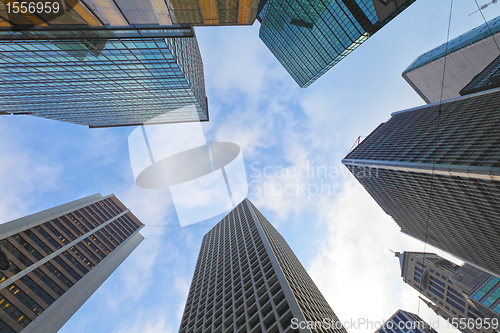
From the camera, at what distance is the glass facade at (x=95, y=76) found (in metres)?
21.4

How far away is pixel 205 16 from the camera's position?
38.8 feet

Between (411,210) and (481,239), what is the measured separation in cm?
1895

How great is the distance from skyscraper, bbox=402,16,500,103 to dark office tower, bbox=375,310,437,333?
112m

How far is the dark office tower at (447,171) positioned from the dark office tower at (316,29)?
1341 inches

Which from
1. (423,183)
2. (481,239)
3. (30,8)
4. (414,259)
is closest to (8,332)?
(30,8)

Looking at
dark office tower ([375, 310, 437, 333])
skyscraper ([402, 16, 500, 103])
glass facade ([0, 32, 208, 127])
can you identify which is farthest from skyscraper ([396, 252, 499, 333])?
glass facade ([0, 32, 208, 127])

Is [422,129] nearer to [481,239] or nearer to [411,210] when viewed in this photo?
[411,210]

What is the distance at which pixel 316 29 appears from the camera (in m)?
72.7

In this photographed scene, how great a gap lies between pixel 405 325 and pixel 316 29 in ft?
463

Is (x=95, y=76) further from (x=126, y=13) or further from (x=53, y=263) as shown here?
(x=53, y=263)

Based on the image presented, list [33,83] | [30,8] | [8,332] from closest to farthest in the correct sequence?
[30,8] → [33,83] → [8,332]

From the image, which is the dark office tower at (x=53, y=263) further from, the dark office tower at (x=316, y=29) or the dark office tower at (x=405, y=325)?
the dark office tower at (x=405, y=325)

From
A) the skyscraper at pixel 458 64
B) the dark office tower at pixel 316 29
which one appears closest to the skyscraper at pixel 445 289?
the skyscraper at pixel 458 64

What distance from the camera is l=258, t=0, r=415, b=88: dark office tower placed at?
57875 mm
